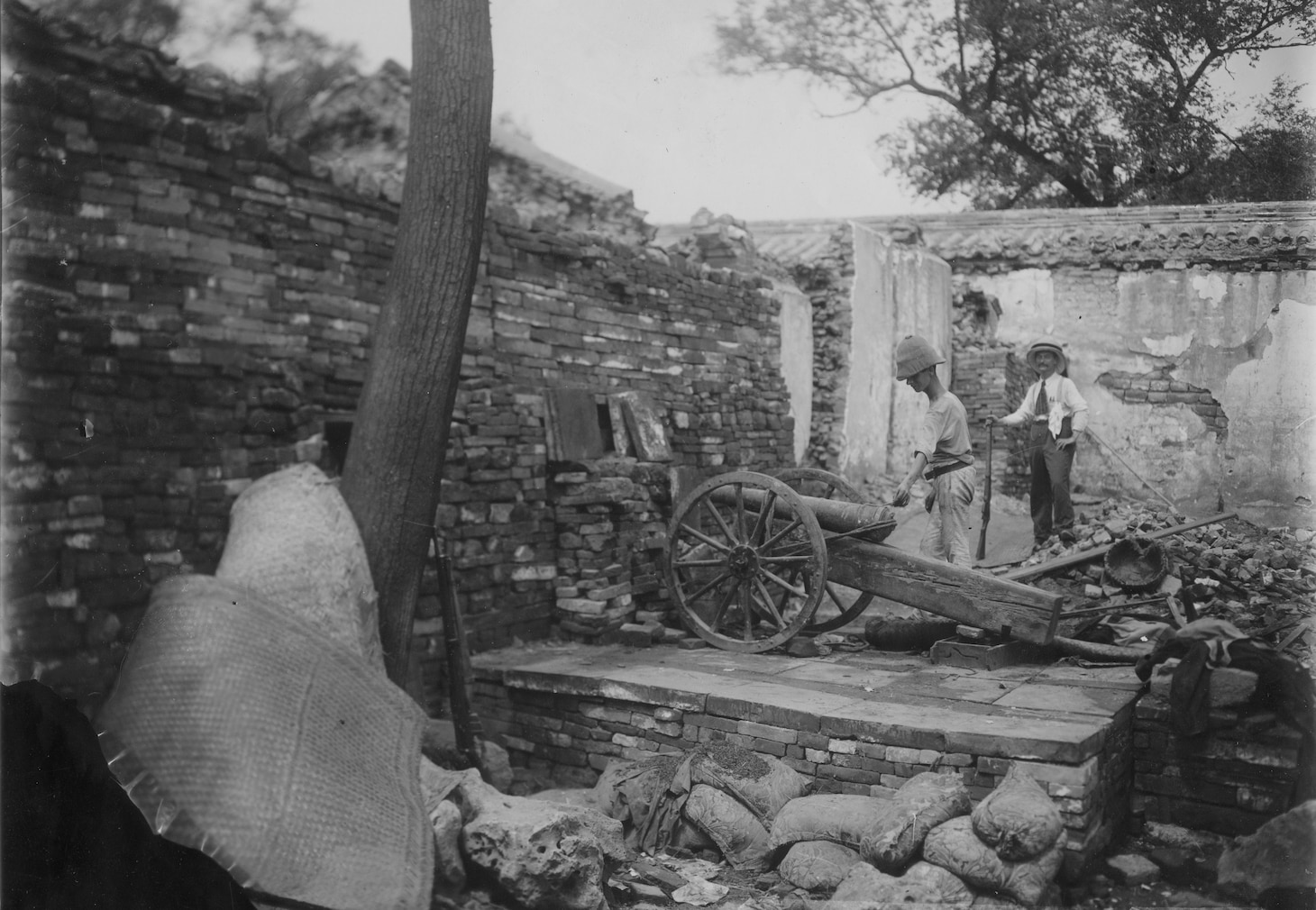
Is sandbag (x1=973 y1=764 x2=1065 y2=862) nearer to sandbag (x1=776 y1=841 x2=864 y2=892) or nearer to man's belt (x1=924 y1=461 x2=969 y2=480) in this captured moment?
sandbag (x1=776 y1=841 x2=864 y2=892)

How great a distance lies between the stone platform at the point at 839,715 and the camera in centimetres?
390

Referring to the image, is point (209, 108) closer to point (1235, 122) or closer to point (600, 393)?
point (600, 393)

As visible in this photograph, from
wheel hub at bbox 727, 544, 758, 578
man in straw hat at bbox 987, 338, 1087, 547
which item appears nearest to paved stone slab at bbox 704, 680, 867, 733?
wheel hub at bbox 727, 544, 758, 578

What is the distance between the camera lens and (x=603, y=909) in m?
3.42

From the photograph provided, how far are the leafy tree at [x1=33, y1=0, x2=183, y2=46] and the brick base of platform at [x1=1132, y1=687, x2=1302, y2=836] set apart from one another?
5481mm

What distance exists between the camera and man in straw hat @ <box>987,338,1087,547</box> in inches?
273

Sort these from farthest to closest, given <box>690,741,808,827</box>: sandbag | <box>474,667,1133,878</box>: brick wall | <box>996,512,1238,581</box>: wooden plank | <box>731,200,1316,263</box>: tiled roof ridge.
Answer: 1. <box>731,200,1316,263</box>: tiled roof ridge
2. <box>996,512,1238,581</box>: wooden plank
3. <box>690,741,808,827</box>: sandbag
4. <box>474,667,1133,878</box>: brick wall

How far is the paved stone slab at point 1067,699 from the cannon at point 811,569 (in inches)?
20.7

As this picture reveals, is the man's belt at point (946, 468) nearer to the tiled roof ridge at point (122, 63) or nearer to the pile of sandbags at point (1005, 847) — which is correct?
the pile of sandbags at point (1005, 847)

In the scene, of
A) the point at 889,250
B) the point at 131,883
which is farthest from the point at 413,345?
the point at 889,250

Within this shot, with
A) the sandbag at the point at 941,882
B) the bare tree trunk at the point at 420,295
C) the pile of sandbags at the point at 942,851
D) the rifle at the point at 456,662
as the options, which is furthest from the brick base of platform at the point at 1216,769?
the bare tree trunk at the point at 420,295

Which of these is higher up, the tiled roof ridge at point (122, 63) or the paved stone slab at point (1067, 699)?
the tiled roof ridge at point (122, 63)

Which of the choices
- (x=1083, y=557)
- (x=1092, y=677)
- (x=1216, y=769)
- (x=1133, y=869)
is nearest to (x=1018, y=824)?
(x=1133, y=869)

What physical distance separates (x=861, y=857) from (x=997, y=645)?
214 centimetres
